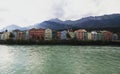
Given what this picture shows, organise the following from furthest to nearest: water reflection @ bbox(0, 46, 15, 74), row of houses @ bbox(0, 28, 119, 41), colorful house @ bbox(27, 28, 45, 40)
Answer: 1. row of houses @ bbox(0, 28, 119, 41)
2. colorful house @ bbox(27, 28, 45, 40)
3. water reflection @ bbox(0, 46, 15, 74)

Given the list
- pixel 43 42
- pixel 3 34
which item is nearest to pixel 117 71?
pixel 43 42

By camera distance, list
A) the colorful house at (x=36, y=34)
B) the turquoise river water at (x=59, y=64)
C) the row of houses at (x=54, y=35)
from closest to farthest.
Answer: the turquoise river water at (x=59, y=64) → the colorful house at (x=36, y=34) → the row of houses at (x=54, y=35)

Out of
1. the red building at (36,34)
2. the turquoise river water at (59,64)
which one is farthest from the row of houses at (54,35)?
the turquoise river water at (59,64)

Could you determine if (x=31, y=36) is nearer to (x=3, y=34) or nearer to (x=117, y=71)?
(x=3, y=34)

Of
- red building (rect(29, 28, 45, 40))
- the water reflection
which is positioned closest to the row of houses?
red building (rect(29, 28, 45, 40))

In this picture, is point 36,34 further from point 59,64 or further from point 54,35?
point 59,64

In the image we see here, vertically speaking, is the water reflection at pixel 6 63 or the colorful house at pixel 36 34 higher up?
the colorful house at pixel 36 34

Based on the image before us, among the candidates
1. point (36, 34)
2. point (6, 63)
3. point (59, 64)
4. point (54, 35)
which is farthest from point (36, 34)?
point (59, 64)

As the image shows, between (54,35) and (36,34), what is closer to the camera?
(36,34)

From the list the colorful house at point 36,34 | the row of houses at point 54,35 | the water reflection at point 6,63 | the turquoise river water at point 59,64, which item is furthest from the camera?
the row of houses at point 54,35

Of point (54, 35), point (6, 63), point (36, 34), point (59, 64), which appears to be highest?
point (36, 34)

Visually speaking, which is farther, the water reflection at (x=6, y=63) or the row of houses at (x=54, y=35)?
the row of houses at (x=54, y=35)

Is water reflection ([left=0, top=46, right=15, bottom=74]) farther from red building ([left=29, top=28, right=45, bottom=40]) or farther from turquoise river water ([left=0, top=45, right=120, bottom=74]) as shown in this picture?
red building ([left=29, top=28, right=45, bottom=40])

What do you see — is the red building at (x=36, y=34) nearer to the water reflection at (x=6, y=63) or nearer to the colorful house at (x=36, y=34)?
the colorful house at (x=36, y=34)
